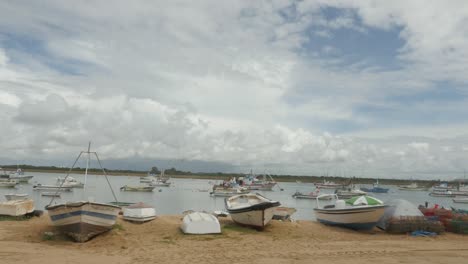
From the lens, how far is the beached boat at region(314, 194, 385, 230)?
19875mm

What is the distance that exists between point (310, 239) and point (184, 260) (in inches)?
273

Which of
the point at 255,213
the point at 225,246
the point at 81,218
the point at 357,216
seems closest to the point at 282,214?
the point at 357,216

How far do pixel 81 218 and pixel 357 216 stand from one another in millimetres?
12879

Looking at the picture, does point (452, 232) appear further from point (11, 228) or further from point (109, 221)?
point (11, 228)

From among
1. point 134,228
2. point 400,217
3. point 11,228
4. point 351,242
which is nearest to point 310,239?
point 351,242

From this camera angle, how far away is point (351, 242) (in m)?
17.2

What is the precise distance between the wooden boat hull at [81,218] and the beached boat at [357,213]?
11416 mm

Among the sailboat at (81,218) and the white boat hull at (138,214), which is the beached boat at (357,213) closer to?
the white boat hull at (138,214)

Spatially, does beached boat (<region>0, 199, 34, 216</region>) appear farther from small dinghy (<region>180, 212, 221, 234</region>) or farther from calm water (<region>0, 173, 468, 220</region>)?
small dinghy (<region>180, 212, 221, 234</region>)

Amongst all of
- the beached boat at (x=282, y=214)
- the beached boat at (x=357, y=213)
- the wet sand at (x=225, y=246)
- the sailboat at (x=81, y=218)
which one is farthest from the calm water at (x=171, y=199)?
the beached boat at (x=282, y=214)

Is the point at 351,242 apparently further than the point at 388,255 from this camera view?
Yes

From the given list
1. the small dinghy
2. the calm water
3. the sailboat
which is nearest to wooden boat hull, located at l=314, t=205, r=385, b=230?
the calm water

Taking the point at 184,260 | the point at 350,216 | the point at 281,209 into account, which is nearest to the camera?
the point at 184,260

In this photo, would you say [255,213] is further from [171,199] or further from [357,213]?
[171,199]
